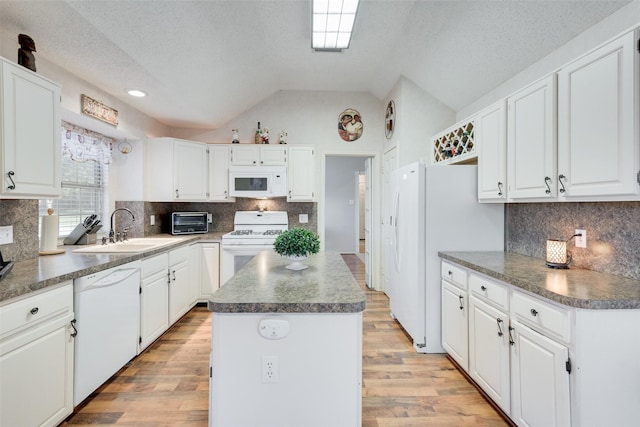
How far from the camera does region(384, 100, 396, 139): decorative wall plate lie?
3.85 meters

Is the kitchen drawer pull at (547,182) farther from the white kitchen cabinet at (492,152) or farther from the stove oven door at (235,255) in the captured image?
Answer: the stove oven door at (235,255)

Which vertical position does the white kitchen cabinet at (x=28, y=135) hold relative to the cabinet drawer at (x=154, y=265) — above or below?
above

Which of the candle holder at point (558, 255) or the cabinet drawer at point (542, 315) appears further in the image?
the candle holder at point (558, 255)

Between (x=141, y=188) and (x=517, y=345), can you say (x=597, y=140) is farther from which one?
(x=141, y=188)

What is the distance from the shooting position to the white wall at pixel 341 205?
7.50 meters

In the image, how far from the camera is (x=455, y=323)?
233cm

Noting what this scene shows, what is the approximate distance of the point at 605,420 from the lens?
1.28m

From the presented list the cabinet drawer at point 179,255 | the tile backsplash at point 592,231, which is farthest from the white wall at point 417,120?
the cabinet drawer at point 179,255

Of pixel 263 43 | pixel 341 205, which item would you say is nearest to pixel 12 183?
pixel 263 43

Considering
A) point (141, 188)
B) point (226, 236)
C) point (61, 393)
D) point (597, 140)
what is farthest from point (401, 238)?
point (141, 188)

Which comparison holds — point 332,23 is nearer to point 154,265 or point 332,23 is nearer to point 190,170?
point 190,170

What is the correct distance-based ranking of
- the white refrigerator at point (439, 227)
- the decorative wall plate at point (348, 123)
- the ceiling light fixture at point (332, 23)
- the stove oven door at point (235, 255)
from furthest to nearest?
1. the decorative wall plate at point (348, 123)
2. the stove oven door at point (235, 255)
3. the white refrigerator at point (439, 227)
4. the ceiling light fixture at point (332, 23)

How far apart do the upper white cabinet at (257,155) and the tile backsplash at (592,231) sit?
9.10 feet

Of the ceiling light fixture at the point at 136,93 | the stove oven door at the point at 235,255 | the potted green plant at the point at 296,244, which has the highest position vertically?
the ceiling light fixture at the point at 136,93
